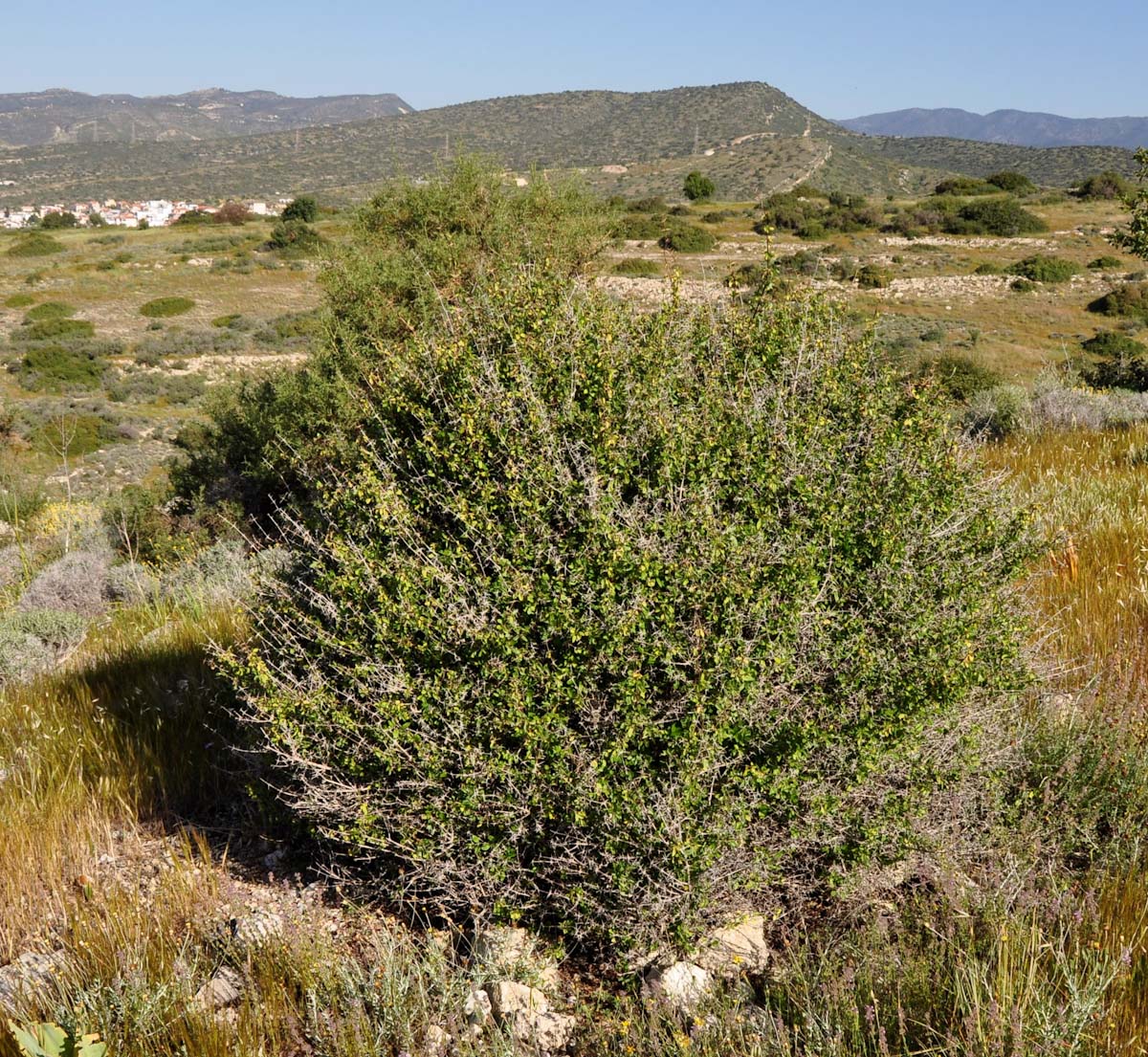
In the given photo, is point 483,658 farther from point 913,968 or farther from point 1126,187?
point 1126,187

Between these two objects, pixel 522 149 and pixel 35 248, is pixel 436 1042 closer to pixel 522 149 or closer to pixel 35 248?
pixel 35 248

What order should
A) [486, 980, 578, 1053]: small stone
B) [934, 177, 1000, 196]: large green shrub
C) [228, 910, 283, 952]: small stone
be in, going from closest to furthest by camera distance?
[486, 980, 578, 1053]: small stone → [228, 910, 283, 952]: small stone → [934, 177, 1000, 196]: large green shrub

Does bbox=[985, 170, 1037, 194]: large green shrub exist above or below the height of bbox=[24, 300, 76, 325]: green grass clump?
above

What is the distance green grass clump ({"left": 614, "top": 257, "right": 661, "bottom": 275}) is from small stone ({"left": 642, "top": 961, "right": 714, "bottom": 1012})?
29.5 m

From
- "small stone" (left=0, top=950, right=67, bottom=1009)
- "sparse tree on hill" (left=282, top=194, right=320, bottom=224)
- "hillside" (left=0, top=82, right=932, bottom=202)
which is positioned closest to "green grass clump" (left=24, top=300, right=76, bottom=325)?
"sparse tree on hill" (left=282, top=194, right=320, bottom=224)

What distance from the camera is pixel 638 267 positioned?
104ft

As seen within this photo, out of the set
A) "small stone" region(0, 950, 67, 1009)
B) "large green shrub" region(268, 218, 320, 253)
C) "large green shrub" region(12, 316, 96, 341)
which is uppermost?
"large green shrub" region(268, 218, 320, 253)

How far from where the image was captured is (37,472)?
17453 mm

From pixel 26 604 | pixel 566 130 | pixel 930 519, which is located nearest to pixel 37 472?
pixel 26 604

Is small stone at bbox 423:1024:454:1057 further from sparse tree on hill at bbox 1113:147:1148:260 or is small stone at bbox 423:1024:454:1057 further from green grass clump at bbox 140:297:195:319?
green grass clump at bbox 140:297:195:319

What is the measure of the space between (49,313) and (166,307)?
383cm

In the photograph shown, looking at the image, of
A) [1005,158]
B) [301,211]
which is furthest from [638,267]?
[1005,158]

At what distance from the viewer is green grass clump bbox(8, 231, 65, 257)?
45.2m

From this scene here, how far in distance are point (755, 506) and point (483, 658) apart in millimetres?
956
